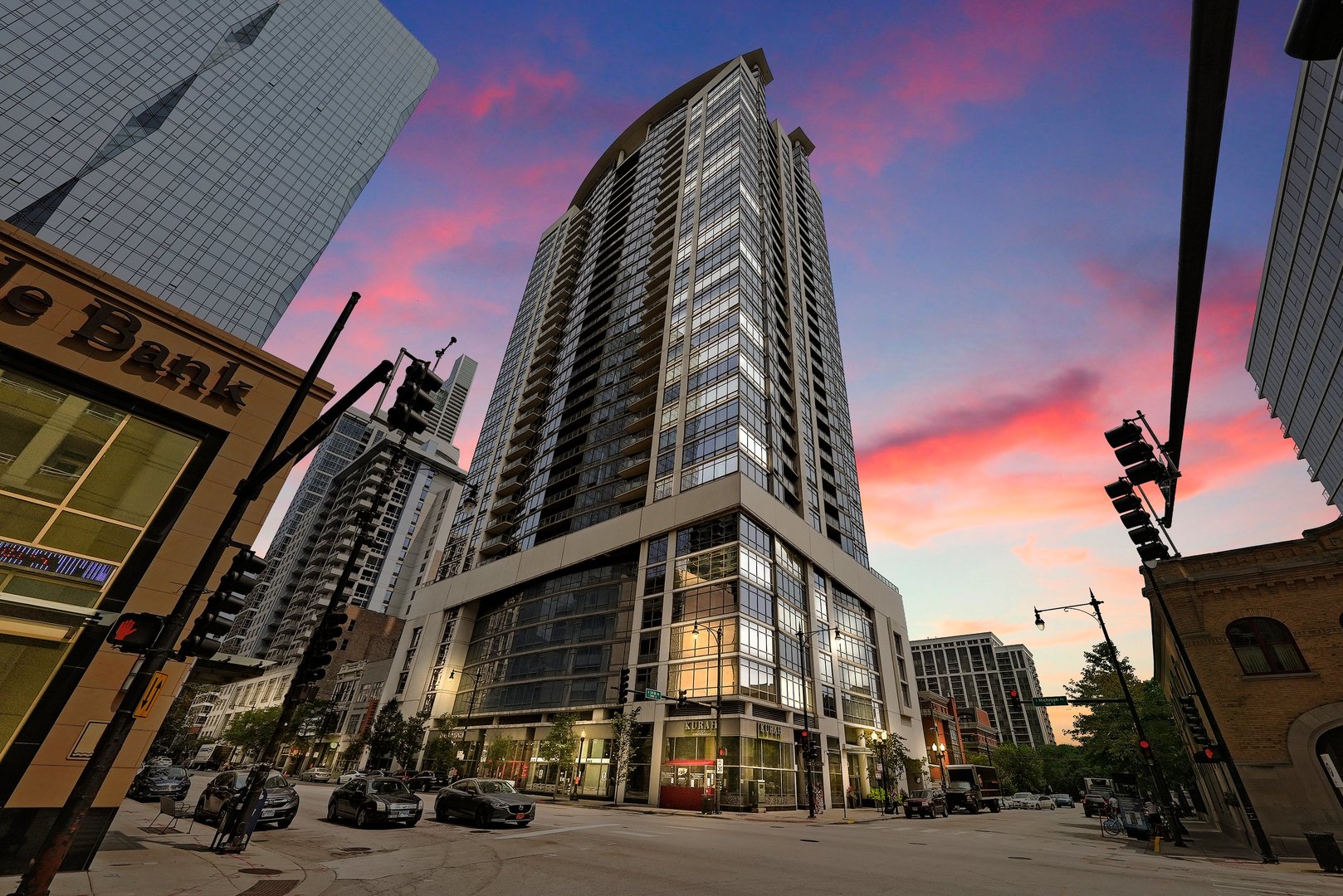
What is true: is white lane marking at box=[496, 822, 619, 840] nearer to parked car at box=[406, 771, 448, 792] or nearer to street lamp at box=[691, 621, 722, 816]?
street lamp at box=[691, 621, 722, 816]

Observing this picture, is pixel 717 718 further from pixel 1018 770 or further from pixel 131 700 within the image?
pixel 1018 770

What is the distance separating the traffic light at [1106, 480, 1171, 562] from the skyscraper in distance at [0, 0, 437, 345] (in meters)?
94.2

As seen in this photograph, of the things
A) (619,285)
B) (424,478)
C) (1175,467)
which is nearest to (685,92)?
(619,285)

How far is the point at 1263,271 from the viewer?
55.8 metres

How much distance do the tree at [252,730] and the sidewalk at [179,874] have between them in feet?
238

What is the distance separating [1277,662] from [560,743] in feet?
143

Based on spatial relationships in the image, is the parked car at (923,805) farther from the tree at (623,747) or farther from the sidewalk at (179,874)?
the sidewalk at (179,874)

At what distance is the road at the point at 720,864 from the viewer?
10344 mm

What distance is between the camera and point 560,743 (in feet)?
149

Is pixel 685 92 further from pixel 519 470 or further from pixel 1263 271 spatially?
pixel 1263 271

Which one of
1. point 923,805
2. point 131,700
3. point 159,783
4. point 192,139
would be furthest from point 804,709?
point 192,139

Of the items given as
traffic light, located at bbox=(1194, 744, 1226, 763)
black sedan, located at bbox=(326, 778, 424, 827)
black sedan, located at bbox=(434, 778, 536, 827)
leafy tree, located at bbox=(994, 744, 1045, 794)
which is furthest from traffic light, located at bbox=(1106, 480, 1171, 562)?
leafy tree, located at bbox=(994, 744, 1045, 794)

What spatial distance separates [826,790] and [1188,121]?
5357cm

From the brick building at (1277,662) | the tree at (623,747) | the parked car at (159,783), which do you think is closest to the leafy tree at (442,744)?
the tree at (623,747)
